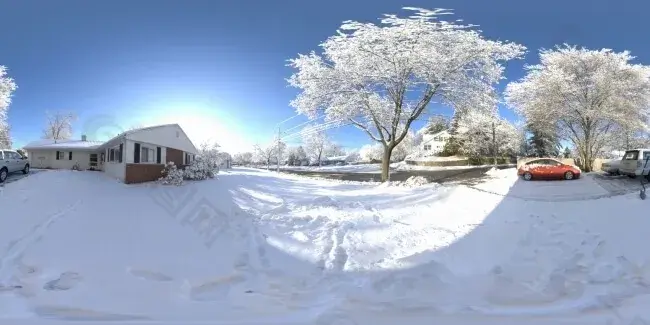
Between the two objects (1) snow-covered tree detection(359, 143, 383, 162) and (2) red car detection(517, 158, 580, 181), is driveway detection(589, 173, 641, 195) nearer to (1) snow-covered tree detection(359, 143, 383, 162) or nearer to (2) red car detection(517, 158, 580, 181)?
(2) red car detection(517, 158, 580, 181)

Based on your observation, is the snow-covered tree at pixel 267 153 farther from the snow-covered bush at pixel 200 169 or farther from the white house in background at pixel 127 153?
the snow-covered bush at pixel 200 169

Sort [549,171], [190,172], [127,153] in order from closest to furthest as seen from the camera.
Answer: [549,171] < [127,153] < [190,172]

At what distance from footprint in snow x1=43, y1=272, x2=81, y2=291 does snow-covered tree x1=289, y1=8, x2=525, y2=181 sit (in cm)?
1122

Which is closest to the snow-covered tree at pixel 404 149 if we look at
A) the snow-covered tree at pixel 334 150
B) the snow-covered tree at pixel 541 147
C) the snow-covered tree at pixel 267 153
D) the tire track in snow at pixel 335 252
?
the snow-covered tree at pixel 541 147

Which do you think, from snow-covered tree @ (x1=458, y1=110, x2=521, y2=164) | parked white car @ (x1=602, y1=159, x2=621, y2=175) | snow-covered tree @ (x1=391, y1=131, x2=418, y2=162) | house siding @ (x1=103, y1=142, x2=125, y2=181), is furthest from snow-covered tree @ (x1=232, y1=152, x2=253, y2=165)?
parked white car @ (x1=602, y1=159, x2=621, y2=175)

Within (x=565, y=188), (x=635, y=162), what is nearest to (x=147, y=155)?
(x=565, y=188)

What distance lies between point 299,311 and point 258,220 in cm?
444

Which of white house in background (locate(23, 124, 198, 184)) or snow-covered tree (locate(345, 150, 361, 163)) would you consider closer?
white house in background (locate(23, 124, 198, 184))

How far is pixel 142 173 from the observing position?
17203 mm

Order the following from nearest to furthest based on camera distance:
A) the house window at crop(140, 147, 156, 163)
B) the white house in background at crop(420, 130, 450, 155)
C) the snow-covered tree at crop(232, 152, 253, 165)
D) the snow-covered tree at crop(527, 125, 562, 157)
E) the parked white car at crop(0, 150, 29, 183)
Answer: the parked white car at crop(0, 150, 29, 183) < the house window at crop(140, 147, 156, 163) < the snow-covered tree at crop(527, 125, 562, 157) < the white house in background at crop(420, 130, 450, 155) < the snow-covered tree at crop(232, 152, 253, 165)

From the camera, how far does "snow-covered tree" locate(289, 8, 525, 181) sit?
13539mm

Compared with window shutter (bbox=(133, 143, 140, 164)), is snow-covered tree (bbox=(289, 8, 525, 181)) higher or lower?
higher

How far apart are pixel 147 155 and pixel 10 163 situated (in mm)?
5749

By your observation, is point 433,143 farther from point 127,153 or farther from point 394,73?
point 127,153
